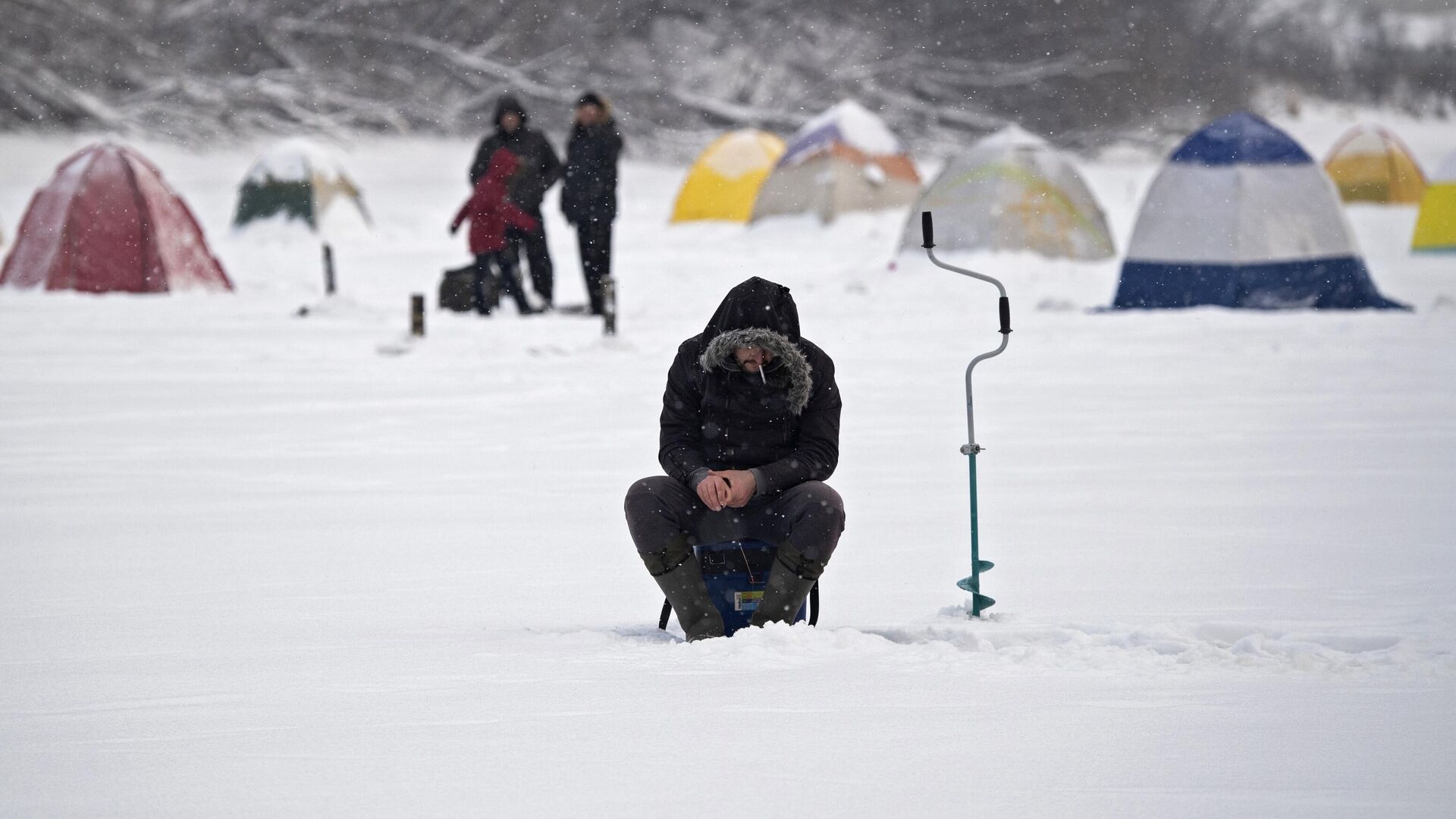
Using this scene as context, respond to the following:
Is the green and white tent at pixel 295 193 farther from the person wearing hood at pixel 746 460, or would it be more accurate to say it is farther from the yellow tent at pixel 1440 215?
the person wearing hood at pixel 746 460

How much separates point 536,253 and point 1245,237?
19.1 ft

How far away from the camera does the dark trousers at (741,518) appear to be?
13.8 feet

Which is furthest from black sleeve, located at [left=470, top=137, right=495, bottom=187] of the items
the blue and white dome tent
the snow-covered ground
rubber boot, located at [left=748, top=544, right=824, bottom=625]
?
rubber boot, located at [left=748, top=544, right=824, bottom=625]

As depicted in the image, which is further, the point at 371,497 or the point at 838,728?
the point at 371,497

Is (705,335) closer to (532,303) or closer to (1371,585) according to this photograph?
(1371,585)

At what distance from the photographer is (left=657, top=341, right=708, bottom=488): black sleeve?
14.4 ft

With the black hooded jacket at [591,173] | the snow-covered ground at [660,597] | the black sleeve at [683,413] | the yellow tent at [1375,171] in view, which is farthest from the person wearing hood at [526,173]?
the yellow tent at [1375,171]

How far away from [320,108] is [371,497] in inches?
1123

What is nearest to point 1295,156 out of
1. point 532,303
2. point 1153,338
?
point 1153,338

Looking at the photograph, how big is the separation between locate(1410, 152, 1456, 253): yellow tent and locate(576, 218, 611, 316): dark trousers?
10741 mm

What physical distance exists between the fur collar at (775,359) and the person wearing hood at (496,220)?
29.4ft

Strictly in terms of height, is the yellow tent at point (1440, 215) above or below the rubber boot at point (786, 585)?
above

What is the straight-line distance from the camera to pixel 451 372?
35.0 feet

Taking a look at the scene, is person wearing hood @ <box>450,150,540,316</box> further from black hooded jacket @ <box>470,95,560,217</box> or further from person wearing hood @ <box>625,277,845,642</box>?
person wearing hood @ <box>625,277,845,642</box>
